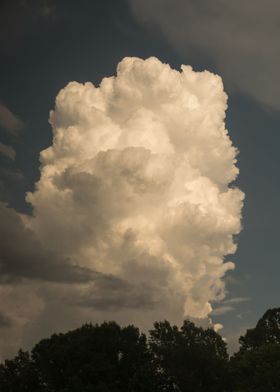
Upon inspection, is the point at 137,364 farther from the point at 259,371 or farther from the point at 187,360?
the point at 259,371

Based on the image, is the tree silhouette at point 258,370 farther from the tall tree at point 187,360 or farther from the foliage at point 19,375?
the foliage at point 19,375

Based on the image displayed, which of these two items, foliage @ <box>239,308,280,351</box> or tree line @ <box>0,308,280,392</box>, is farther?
foliage @ <box>239,308,280,351</box>

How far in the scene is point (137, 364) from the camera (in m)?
72.6

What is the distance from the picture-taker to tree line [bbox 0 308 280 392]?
66.7m

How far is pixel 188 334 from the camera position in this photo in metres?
79.4

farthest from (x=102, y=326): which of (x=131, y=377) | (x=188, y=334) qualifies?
(x=188, y=334)

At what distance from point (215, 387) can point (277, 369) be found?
40.5 ft

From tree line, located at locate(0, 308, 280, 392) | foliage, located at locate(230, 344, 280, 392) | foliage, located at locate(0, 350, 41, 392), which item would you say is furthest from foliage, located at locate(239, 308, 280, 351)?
foliage, located at locate(0, 350, 41, 392)

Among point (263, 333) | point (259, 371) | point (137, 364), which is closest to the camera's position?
point (259, 371)

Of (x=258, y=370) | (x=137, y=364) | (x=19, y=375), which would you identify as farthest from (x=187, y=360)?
(x=19, y=375)

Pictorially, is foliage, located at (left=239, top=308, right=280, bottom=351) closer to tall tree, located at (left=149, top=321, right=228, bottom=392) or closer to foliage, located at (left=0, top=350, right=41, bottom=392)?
tall tree, located at (left=149, top=321, right=228, bottom=392)

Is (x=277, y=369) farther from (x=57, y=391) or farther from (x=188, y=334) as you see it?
(x=57, y=391)

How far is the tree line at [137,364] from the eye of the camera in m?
66.7

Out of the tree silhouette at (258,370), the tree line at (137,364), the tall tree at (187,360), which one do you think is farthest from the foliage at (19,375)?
the tree silhouette at (258,370)
